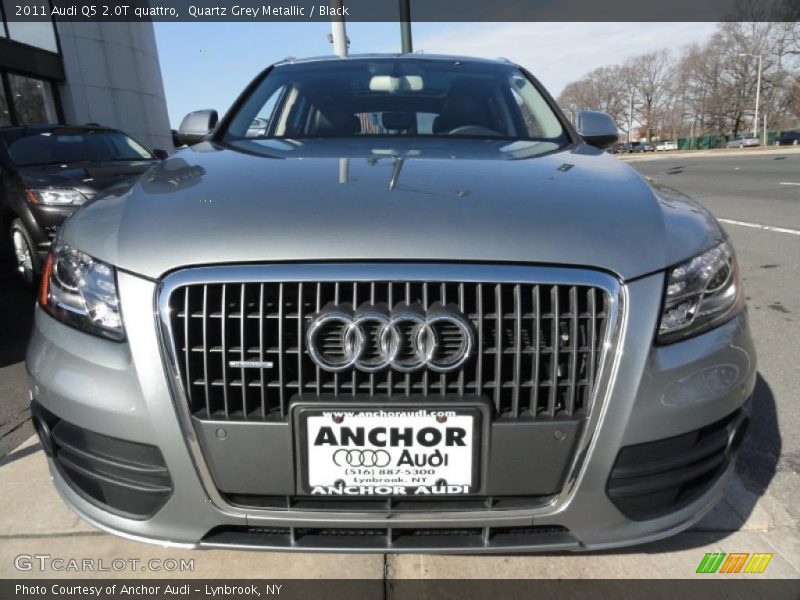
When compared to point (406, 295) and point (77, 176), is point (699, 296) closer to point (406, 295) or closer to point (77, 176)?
point (406, 295)

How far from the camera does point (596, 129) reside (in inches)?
113

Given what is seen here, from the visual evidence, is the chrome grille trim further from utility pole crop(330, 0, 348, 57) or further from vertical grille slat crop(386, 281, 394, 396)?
utility pole crop(330, 0, 348, 57)

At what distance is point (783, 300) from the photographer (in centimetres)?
442

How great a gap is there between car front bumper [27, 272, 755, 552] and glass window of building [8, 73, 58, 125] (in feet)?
43.3

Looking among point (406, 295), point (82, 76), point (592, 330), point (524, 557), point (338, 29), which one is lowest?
point (524, 557)

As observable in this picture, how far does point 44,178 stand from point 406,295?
5057 millimetres

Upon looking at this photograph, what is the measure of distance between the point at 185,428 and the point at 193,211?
1.78ft

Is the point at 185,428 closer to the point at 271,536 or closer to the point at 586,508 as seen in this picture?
the point at 271,536

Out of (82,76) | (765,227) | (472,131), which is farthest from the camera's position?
(82,76)

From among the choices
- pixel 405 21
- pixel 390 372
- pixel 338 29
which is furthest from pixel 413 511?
pixel 338 29

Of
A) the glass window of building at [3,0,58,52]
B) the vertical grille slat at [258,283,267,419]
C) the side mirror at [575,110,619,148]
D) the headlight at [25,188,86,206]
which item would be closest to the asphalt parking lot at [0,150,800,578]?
the vertical grille slat at [258,283,267,419]

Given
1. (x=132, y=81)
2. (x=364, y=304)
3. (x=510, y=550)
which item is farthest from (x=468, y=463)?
(x=132, y=81)
